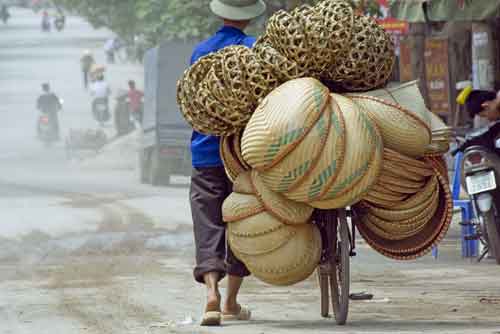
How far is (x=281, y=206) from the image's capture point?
778 cm

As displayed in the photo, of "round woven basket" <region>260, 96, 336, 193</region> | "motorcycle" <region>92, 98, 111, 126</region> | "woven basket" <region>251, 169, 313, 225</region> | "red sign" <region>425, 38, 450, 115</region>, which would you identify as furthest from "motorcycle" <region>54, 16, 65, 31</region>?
"round woven basket" <region>260, 96, 336, 193</region>

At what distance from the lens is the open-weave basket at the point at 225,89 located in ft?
25.3

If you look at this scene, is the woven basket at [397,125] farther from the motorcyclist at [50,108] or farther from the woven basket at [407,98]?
the motorcyclist at [50,108]

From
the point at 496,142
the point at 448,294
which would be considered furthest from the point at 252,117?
the point at 496,142

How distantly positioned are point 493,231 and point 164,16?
21.3 m

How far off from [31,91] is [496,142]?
47145 millimetres

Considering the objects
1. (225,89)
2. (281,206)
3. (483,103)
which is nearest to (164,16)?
(483,103)

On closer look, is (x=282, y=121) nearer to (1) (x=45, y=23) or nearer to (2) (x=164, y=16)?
(2) (x=164, y=16)

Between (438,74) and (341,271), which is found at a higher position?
(341,271)

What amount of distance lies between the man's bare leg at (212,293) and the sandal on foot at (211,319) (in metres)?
0.05

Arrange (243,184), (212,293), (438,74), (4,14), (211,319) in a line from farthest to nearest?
(4,14)
(438,74)
(212,293)
(211,319)
(243,184)

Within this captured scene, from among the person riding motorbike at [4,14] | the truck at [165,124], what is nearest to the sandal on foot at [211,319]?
the truck at [165,124]

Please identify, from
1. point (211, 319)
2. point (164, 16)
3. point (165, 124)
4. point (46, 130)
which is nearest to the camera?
point (211, 319)

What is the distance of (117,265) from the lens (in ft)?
40.5
